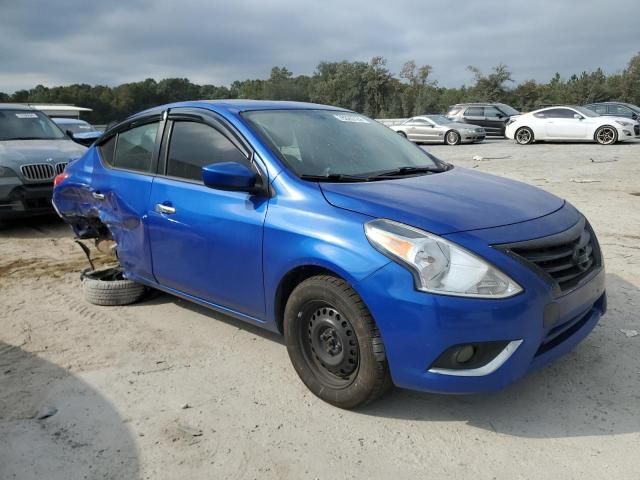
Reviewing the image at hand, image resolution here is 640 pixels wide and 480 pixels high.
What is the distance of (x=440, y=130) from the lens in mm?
22391

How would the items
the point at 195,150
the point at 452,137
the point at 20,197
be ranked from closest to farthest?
the point at 195,150
the point at 20,197
the point at 452,137

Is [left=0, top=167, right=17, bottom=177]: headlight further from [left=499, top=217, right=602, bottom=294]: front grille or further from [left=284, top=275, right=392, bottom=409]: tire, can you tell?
[left=499, top=217, right=602, bottom=294]: front grille

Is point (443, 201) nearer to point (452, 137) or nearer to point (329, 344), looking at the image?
point (329, 344)

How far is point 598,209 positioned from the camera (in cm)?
778

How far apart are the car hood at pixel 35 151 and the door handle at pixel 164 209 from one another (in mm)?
4448

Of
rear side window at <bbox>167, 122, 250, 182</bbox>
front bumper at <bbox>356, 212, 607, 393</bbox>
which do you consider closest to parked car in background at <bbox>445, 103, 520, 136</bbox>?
rear side window at <bbox>167, 122, 250, 182</bbox>

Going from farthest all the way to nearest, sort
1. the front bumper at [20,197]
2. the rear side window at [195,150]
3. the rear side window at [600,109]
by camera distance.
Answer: the rear side window at [600,109] → the front bumper at [20,197] → the rear side window at [195,150]

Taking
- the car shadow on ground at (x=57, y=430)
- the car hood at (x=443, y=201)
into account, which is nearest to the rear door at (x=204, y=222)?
the car hood at (x=443, y=201)

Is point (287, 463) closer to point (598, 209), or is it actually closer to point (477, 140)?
point (598, 209)

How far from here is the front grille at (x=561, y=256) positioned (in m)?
2.69

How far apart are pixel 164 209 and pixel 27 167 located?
4505 millimetres

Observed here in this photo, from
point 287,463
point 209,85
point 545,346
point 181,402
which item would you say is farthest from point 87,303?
point 209,85

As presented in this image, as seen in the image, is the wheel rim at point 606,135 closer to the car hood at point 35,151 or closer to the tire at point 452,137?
the tire at point 452,137

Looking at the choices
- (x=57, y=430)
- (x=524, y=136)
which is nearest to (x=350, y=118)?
(x=57, y=430)
